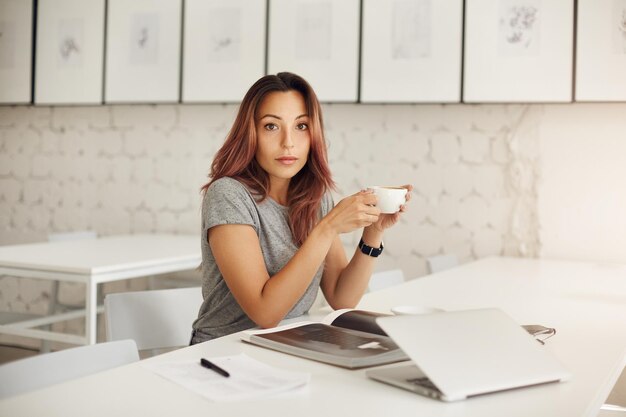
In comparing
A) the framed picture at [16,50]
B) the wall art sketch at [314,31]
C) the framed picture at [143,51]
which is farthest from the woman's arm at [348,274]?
the framed picture at [16,50]

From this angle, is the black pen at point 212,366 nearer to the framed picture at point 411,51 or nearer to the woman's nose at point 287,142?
the woman's nose at point 287,142

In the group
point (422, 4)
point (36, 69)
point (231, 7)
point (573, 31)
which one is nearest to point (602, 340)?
point (573, 31)

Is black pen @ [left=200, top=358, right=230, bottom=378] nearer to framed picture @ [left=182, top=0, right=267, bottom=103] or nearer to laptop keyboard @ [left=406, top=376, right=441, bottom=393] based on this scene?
laptop keyboard @ [left=406, top=376, right=441, bottom=393]

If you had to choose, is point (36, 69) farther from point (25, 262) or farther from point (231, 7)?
point (25, 262)

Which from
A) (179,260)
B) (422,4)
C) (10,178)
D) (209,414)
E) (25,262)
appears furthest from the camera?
(10,178)

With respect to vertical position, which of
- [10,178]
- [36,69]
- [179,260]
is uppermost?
[36,69]

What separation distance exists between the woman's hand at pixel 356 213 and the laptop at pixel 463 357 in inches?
17.8

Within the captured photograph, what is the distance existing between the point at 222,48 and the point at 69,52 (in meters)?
0.98

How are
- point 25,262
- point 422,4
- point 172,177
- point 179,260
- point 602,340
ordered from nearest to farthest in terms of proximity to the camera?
point 602,340
point 25,262
point 179,260
point 422,4
point 172,177

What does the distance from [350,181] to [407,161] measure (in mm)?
297

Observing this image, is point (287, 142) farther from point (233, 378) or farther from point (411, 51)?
point (411, 51)

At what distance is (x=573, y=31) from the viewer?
9.68ft

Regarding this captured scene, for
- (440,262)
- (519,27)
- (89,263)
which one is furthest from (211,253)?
(519,27)

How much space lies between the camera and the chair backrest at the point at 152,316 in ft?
5.42
